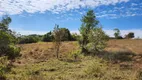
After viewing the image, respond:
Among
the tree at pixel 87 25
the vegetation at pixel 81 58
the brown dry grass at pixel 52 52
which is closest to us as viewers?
the vegetation at pixel 81 58

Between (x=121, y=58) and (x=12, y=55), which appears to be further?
(x=121, y=58)

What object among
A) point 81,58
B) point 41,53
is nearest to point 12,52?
point 81,58

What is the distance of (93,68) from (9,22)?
1294cm

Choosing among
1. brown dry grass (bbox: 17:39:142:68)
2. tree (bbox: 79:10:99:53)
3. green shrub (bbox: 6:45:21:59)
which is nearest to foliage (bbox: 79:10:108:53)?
tree (bbox: 79:10:99:53)

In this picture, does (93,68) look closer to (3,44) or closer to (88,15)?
(3,44)

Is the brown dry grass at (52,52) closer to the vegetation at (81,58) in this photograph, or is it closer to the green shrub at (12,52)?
the vegetation at (81,58)

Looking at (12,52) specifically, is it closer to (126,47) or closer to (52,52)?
(52,52)

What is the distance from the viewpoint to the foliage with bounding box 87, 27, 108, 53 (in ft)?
104

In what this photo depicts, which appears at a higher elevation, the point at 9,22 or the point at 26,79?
the point at 9,22

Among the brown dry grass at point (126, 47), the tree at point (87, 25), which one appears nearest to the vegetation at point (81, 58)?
the tree at point (87, 25)

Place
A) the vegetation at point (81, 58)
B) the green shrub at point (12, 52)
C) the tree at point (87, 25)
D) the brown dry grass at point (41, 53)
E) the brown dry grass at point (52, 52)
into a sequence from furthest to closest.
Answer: the tree at point (87, 25)
the brown dry grass at point (41, 53)
the brown dry grass at point (52, 52)
the green shrub at point (12, 52)
the vegetation at point (81, 58)

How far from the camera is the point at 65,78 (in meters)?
15.0

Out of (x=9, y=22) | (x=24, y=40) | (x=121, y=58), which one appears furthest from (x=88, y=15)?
(x=24, y=40)

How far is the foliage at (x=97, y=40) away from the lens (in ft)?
104
